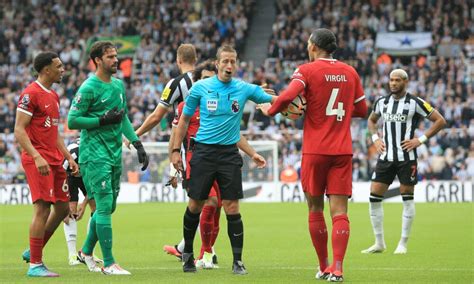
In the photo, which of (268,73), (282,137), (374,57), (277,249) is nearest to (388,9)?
(374,57)

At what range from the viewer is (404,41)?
38.2 meters

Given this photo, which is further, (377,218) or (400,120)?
(400,120)

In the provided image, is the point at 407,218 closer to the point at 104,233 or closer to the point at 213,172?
the point at 213,172

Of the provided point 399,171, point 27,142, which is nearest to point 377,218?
point 399,171

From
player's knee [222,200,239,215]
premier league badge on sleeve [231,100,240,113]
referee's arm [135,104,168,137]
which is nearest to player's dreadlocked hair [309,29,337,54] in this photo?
premier league badge on sleeve [231,100,240,113]

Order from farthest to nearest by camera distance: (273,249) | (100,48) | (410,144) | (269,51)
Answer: (269,51) → (273,249) → (410,144) → (100,48)

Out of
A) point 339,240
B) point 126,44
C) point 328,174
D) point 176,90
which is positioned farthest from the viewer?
point 126,44

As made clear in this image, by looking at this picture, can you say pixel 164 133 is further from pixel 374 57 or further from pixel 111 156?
pixel 111 156

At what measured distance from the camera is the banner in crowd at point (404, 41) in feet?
125

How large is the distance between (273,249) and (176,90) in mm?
3646

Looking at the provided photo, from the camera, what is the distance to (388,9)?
3966 cm

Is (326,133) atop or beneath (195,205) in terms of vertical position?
atop

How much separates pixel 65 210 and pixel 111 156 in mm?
881

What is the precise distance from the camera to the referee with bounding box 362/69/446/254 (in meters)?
14.3
